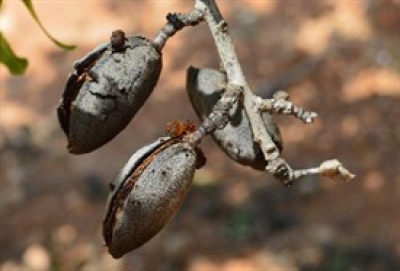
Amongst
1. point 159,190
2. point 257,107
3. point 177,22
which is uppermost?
point 177,22

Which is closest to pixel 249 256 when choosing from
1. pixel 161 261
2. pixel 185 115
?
pixel 161 261

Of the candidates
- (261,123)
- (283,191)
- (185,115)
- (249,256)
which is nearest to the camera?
(261,123)

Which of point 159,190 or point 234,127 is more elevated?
point 234,127

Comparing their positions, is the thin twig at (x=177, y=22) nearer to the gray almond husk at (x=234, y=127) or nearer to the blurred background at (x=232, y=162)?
the gray almond husk at (x=234, y=127)

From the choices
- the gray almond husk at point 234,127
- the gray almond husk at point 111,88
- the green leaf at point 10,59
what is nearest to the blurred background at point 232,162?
the green leaf at point 10,59

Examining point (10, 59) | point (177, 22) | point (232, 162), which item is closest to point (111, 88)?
point (177, 22)

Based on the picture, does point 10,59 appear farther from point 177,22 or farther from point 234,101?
point 234,101

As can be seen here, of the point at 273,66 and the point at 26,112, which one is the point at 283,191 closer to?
the point at 273,66
